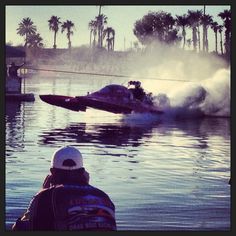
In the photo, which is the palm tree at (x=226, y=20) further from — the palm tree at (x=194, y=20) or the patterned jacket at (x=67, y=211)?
the patterned jacket at (x=67, y=211)

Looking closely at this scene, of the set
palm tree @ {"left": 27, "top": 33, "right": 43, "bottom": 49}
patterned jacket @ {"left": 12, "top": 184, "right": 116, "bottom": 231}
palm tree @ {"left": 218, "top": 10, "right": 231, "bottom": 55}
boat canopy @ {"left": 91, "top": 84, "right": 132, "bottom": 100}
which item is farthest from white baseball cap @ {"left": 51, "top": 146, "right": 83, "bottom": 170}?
boat canopy @ {"left": 91, "top": 84, "right": 132, "bottom": 100}

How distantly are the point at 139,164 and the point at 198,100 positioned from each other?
24.8m

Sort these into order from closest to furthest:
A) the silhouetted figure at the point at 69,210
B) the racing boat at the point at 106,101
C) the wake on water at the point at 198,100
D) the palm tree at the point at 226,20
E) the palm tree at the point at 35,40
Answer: the silhouetted figure at the point at 69,210, the palm tree at the point at 226,20, the palm tree at the point at 35,40, the racing boat at the point at 106,101, the wake on water at the point at 198,100

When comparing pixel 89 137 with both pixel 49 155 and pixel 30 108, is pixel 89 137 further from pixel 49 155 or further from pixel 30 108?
pixel 30 108

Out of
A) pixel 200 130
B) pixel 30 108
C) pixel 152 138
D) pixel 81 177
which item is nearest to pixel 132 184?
pixel 81 177

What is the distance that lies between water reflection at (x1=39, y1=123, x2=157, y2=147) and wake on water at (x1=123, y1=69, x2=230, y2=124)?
7.45 meters

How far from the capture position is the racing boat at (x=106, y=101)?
38.3m

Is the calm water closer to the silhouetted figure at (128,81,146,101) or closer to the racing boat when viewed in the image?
the racing boat

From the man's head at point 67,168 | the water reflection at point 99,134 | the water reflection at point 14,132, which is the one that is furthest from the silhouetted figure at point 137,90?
the man's head at point 67,168

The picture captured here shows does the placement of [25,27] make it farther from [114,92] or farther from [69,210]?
[114,92]

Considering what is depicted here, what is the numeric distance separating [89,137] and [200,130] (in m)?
8.98

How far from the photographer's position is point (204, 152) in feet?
91.1

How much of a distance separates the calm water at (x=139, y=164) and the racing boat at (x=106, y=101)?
861 millimetres

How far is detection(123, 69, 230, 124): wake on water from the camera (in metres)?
46.3
